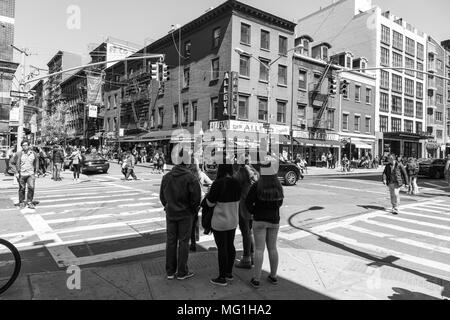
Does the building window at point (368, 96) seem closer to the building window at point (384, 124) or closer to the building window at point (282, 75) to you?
the building window at point (384, 124)

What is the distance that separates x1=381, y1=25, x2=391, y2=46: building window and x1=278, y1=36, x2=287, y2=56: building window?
1966cm

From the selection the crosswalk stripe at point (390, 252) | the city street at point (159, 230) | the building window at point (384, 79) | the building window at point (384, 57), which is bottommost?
the crosswalk stripe at point (390, 252)

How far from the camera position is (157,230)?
8.13m

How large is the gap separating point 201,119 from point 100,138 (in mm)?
27819

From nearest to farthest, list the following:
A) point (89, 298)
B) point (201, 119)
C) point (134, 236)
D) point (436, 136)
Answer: point (89, 298), point (134, 236), point (201, 119), point (436, 136)

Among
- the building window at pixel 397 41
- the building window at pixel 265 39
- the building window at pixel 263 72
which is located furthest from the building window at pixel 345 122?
the building window at pixel 397 41

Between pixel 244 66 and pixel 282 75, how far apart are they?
479 cm

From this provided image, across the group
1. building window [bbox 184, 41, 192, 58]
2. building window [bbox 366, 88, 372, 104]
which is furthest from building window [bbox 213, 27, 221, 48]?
building window [bbox 366, 88, 372, 104]

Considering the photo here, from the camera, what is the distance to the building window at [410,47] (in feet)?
168

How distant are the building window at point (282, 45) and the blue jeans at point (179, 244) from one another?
32009 millimetres

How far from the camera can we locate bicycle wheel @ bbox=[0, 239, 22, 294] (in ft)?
14.9

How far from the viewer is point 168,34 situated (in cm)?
3859

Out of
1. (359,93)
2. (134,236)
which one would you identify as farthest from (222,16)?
(134,236)
